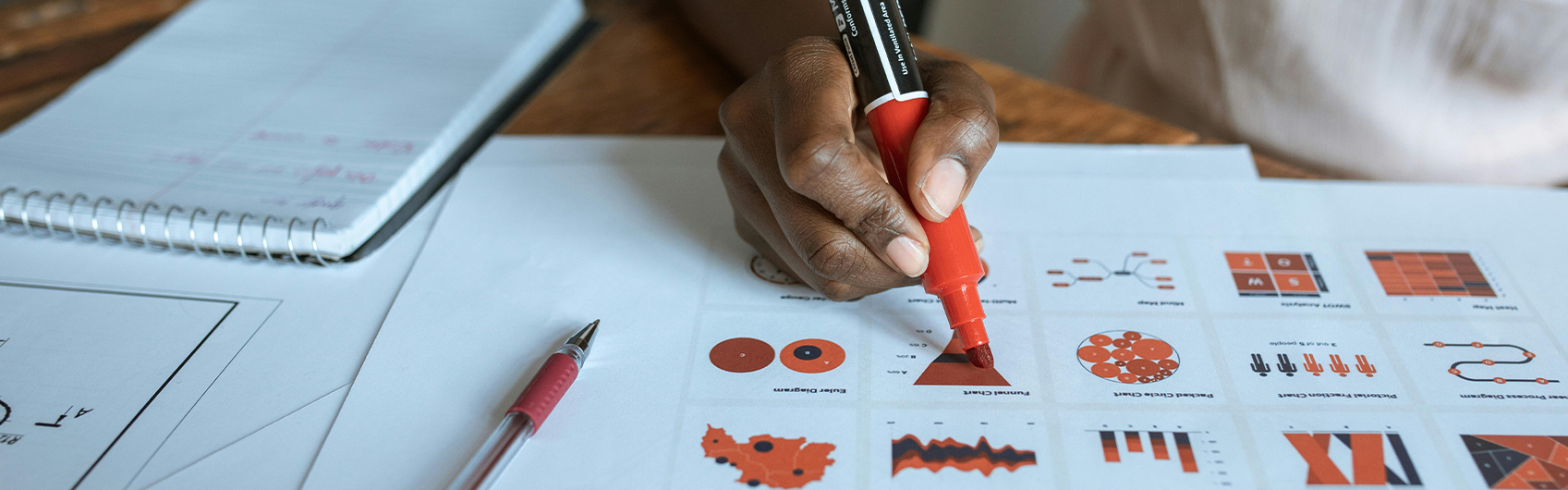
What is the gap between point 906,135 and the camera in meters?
0.40

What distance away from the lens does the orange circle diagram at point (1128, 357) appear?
40cm

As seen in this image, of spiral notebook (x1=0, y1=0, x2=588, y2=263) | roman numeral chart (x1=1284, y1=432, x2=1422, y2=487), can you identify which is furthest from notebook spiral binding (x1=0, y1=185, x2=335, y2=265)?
roman numeral chart (x1=1284, y1=432, x2=1422, y2=487)

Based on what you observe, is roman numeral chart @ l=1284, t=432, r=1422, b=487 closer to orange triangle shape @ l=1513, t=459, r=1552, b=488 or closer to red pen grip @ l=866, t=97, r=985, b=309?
orange triangle shape @ l=1513, t=459, r=1552, b=488

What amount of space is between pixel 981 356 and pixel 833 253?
3.3 inches

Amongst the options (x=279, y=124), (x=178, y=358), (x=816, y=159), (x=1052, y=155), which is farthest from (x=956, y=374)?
(x=279, y=124)

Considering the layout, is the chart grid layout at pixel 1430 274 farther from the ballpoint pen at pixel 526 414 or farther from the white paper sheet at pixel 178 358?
the white paper sheet at pixel 178 358

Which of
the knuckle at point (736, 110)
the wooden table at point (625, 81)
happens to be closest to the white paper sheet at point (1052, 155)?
the wooden table at point (625, 81)

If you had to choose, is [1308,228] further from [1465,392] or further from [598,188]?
[598,188]

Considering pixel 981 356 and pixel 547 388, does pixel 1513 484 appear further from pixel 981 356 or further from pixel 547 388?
pixel 547 388

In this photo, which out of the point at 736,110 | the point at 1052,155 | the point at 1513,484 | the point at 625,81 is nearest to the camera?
the point at 1513,484

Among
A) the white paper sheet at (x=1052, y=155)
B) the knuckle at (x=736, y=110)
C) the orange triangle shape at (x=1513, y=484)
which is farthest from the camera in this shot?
the white paper sheet at (x=1052, y=155)

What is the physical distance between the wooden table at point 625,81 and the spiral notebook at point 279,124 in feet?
0.11

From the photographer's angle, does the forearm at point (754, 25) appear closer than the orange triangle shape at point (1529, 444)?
No

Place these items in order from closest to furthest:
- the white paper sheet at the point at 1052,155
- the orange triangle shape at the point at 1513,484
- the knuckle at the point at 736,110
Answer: the orange triangle shape at the point at 1513,484 < the knuckle at the point at 736,110 < the white paper sheet at the point at 1052,155
